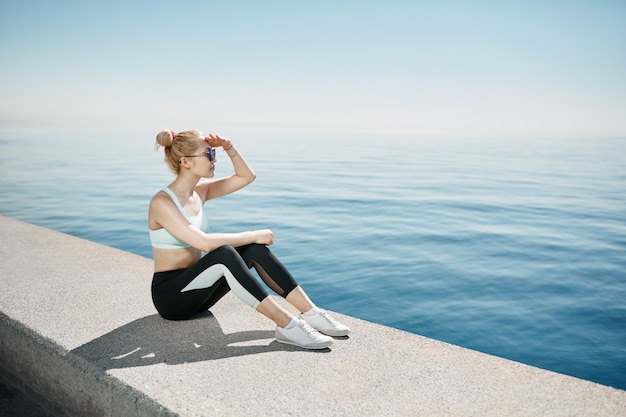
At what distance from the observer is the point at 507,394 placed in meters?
2.59

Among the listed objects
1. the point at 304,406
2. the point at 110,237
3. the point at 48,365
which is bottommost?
the point at 110,237

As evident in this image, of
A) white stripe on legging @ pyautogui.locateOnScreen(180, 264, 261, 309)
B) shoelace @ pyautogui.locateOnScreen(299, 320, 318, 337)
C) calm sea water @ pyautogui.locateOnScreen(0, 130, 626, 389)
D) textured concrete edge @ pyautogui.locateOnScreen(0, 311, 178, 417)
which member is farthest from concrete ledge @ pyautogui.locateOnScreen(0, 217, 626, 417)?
calm sea water @ pyautogui.locateOnScreen(0, 130, 626, 389)

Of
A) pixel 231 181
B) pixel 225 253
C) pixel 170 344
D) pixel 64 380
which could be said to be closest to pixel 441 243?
pixel 231 181

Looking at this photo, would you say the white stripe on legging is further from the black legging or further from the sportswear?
the sportswear

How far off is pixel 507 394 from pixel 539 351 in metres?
4.31

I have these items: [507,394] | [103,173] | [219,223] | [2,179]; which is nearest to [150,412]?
[507,394]

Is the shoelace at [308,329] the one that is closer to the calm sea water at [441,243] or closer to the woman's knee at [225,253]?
Answer: the woman's knee at [225,253]

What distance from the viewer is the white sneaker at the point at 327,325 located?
3295 mm

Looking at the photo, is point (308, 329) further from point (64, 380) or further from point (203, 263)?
point (64, 380)

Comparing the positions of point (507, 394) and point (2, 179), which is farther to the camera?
point (2, 179)

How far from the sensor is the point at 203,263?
10.3ft

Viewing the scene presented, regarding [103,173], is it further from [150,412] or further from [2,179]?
[150,412]

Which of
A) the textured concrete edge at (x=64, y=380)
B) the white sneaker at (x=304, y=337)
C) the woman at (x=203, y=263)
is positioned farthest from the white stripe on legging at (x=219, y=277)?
the textured concrete edge at (x=64, y=380)

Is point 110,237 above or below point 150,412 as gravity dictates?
below
